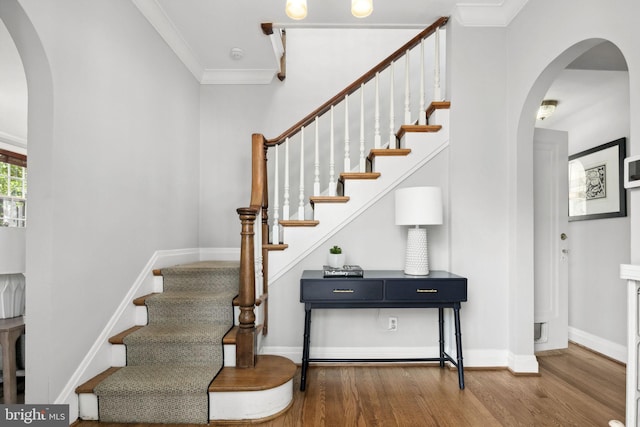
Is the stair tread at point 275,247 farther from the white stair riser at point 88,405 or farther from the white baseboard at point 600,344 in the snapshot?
the white baseboard at point 600,344

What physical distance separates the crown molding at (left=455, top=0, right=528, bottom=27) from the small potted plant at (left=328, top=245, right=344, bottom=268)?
2.18 metres

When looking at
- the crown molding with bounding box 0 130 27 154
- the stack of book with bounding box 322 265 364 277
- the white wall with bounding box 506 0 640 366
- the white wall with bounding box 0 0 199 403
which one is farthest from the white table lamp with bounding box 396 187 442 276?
the crown molding with bounding box 0 130 27 154

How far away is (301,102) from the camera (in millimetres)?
4160

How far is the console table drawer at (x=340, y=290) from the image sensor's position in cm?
255

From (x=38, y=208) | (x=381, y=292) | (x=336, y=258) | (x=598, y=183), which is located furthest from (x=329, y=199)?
(x=598, y=183)

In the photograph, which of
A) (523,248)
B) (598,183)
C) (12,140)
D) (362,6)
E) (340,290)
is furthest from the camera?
(12,140)

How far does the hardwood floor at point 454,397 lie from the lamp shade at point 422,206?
3.91ft

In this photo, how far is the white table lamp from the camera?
8.63ft

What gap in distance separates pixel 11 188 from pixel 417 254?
22.0 feet

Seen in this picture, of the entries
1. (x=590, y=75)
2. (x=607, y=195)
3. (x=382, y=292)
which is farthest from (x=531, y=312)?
(x=590, y=75)

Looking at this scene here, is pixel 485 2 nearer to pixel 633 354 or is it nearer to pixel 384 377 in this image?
pixel 633 354

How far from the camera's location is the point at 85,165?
2.14 meters

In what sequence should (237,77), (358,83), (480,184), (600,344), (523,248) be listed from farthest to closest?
1. (237,77)
2. (600,344)
3. (358,83)
4. (480,184)
5. (523,248)

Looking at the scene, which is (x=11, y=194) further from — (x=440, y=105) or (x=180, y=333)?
(x=440, y=105)
